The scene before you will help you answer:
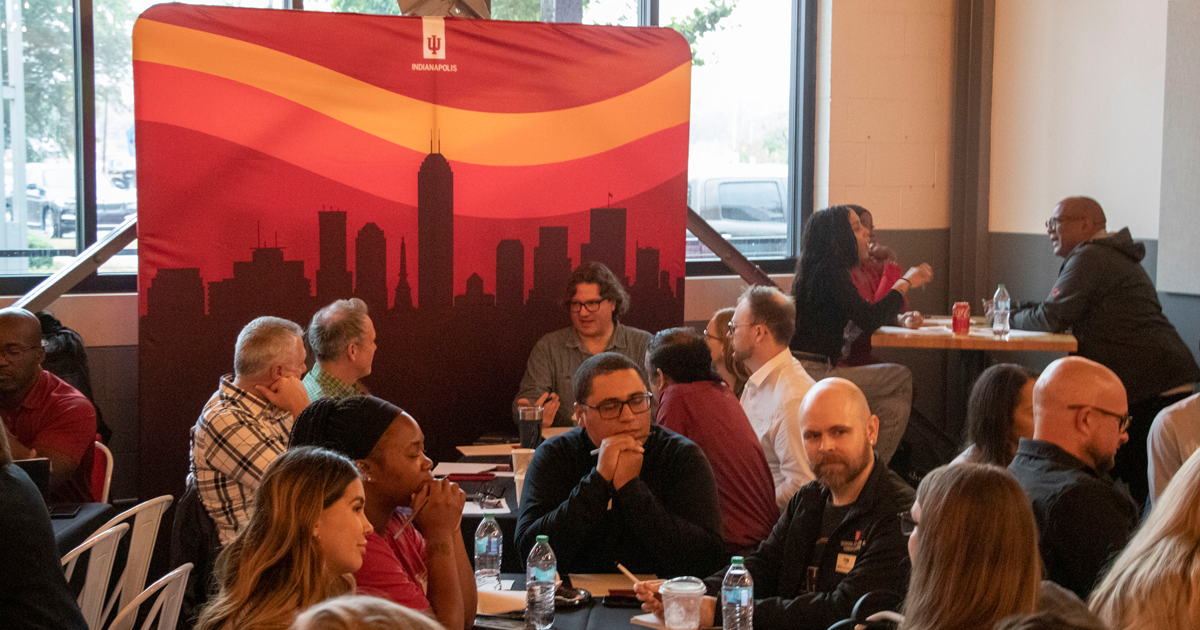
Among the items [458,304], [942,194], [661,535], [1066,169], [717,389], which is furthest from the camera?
[942,194]

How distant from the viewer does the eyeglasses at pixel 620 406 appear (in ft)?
9.39

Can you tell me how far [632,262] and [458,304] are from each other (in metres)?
0.92

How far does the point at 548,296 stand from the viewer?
16.3 feet

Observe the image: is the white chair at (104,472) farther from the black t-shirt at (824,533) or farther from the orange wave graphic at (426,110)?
the black t-shirt at (824,533)

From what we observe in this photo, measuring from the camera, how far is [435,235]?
4777mm

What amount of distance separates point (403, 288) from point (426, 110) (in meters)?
0.86

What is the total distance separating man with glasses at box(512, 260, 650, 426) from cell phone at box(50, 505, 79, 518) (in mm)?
1895

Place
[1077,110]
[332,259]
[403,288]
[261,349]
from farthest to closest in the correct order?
[1077,110] < [403,288] < [332,259] < [261,349]

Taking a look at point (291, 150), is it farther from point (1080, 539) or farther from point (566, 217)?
point (1080, 539)

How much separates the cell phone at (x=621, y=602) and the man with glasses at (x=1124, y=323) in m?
2.98

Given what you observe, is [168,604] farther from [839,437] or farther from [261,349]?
[839,437]

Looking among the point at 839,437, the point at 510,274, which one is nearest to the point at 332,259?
the point at 510,274

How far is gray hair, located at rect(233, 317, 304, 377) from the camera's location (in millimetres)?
3336

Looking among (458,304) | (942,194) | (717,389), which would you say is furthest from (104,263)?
(942,194)
